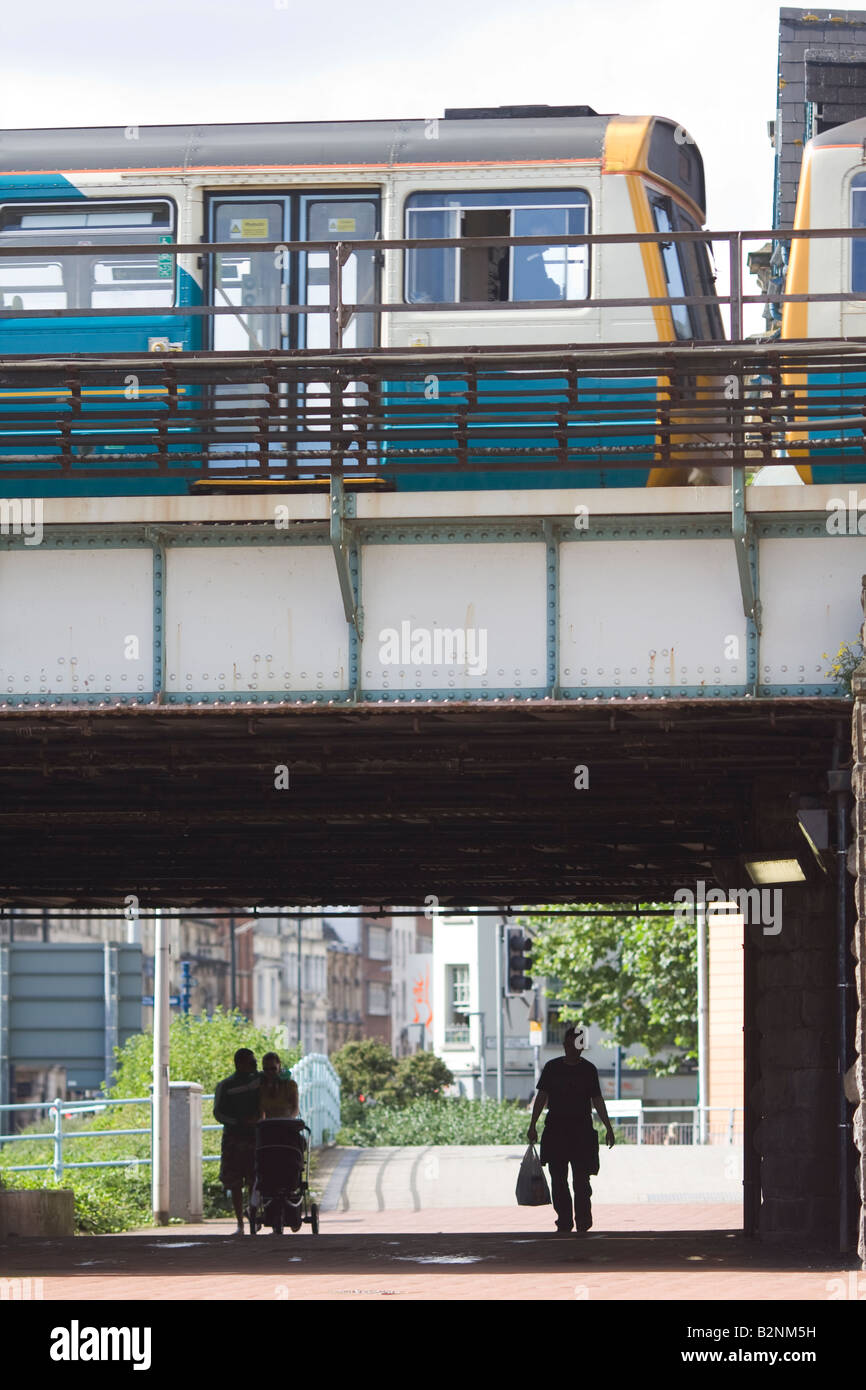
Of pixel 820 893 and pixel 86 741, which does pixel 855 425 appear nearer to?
pixel 820 893

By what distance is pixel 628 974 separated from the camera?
41969mm

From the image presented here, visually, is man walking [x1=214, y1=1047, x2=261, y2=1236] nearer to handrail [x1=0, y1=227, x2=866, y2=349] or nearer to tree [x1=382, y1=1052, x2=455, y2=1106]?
handrail [x1=0, y1=227, x2=866, y2=349]

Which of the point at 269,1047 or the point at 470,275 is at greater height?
the point at 470,275

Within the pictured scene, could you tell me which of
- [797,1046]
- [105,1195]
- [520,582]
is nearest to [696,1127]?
[105,1195]

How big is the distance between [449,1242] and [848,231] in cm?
981

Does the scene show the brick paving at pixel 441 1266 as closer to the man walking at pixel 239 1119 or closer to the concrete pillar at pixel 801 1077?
the concrete pillar at pixel 801 1077

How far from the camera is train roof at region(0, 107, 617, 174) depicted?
17.4 m

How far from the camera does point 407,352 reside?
1455 centimetres

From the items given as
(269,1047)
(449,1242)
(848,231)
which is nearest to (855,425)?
(848,231)

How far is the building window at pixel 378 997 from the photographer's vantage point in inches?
5458

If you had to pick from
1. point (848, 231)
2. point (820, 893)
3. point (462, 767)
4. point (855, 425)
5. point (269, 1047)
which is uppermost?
point (848, 231)

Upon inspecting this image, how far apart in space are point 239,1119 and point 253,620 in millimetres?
6540

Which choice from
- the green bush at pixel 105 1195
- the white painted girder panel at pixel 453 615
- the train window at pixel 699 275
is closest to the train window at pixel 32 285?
the white painted girder panel at pixel 453 615
